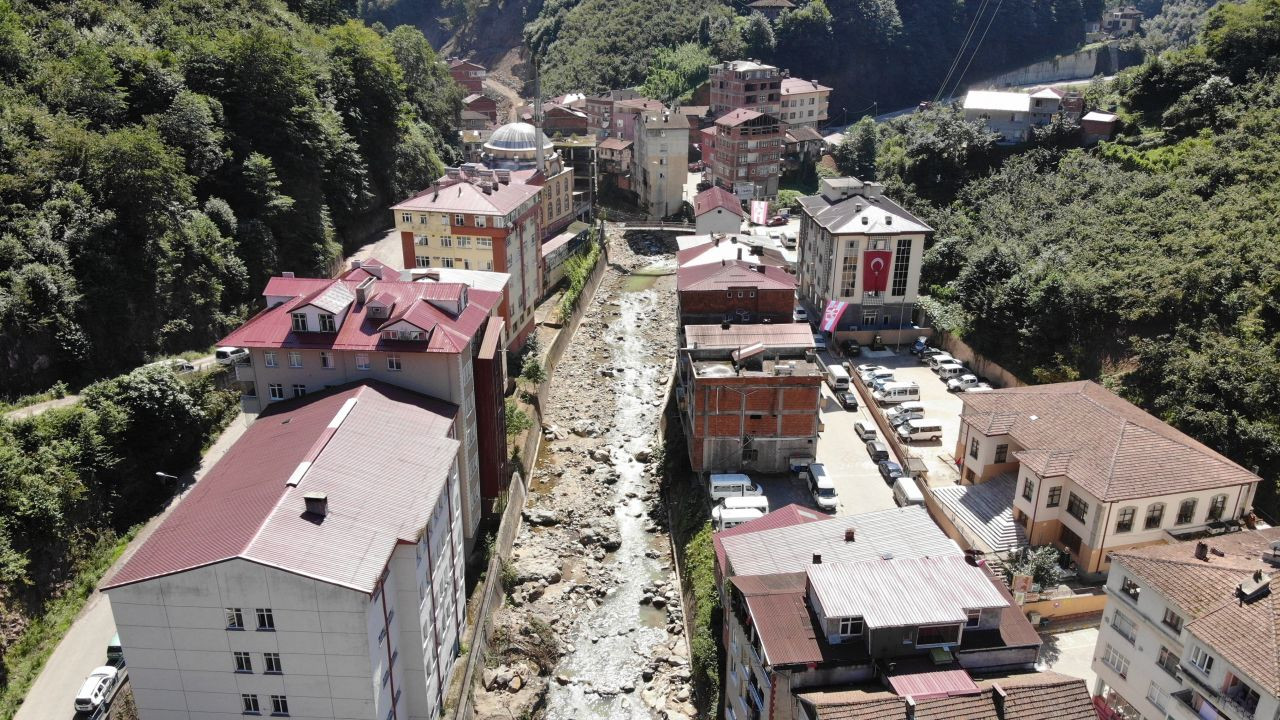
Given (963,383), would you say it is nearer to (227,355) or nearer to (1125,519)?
(1125,519)

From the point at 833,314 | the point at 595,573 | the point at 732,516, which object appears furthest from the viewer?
the point at 833,314

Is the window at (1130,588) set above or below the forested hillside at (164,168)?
below

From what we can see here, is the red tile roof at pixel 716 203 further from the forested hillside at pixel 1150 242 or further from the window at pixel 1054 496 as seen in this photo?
the window at pixel 1054 496

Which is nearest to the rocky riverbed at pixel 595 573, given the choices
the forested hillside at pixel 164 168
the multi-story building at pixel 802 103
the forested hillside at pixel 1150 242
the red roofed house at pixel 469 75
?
the forested hillside at pixel 164 168

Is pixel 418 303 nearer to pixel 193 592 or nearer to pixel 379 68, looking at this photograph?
pixel 193 592

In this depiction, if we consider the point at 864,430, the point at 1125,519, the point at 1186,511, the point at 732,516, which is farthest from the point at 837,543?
the point at 864,430

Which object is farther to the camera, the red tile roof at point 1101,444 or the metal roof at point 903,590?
the red tile roof at point 1101,444

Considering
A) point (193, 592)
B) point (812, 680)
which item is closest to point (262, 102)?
point (193, 592)
